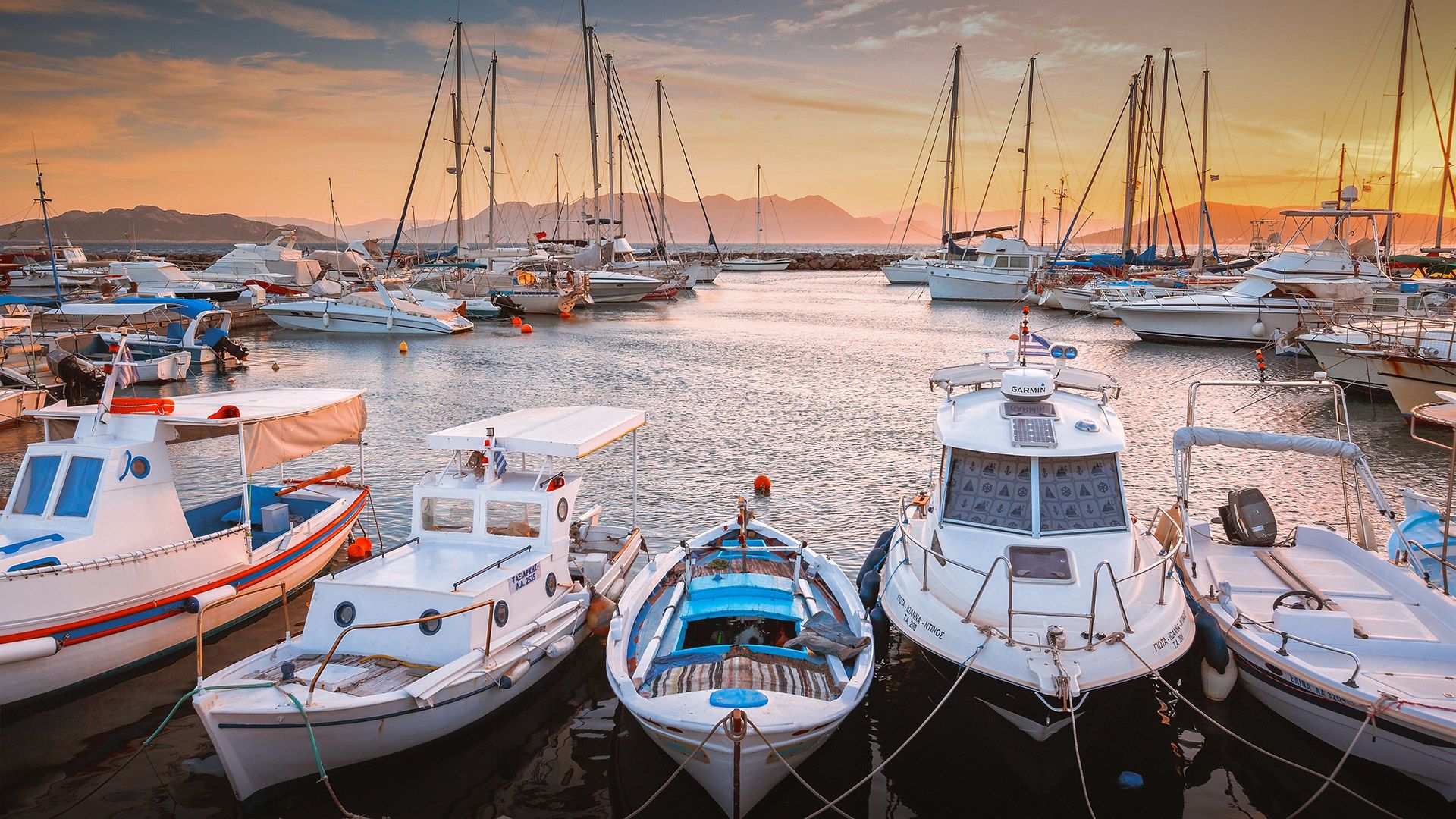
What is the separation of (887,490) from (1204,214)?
63.7 metres

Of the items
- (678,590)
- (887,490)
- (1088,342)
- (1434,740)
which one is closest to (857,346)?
(1088,342)

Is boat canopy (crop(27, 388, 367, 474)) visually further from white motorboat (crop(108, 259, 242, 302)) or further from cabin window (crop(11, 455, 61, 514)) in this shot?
white motorboat (crop(108, 259, 242, 302))

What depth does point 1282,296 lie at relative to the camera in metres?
44.1

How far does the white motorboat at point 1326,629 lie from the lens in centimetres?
876

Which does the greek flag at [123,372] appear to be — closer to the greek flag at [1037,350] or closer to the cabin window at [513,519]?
the cabin window at [513,519]

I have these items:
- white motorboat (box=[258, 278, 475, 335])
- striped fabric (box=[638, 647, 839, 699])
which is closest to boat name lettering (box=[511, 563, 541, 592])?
striped fabric (box=[638, 647, 839, 699])

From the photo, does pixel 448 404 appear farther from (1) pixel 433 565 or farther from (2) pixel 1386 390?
(2) pixel 1386 390

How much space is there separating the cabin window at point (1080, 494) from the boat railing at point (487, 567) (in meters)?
6.64

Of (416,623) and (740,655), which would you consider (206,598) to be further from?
(740,655)

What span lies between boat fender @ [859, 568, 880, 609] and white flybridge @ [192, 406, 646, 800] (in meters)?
3.64

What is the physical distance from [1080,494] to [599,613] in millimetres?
6542

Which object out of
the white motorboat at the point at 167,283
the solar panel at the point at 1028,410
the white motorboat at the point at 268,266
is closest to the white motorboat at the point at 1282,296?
the solar panel at the point at 1028,410

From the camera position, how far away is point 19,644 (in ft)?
33.5

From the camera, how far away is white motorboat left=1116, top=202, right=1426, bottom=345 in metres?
40.6
